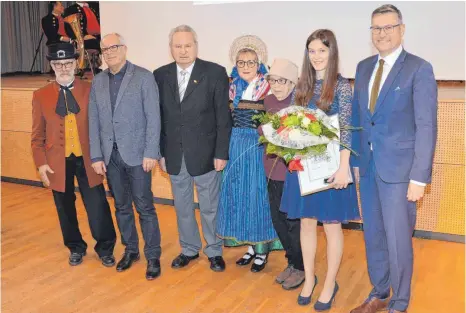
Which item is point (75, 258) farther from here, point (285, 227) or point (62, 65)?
point (285, 227)

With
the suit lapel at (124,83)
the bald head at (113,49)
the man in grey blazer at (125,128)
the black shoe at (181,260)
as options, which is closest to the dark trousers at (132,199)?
the man in grey blazer at (125,128)

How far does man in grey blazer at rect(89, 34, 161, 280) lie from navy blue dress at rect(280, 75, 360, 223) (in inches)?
39.4

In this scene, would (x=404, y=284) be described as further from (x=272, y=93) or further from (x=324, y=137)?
(x=272, y=93)

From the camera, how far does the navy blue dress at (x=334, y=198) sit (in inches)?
111

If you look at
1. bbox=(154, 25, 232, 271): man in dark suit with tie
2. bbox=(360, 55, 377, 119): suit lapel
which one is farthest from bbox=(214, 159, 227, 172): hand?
bbox=(360, 55, 377, 119): suit lapel

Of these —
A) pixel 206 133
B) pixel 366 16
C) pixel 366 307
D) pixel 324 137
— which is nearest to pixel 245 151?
pixel 206 133

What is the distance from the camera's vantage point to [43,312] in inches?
125

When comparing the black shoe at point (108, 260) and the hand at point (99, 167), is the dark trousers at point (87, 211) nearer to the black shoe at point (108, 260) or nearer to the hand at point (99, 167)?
the black shoe at point (108, 260)

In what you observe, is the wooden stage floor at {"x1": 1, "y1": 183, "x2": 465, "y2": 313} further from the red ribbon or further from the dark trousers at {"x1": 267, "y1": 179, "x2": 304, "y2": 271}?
the red ribbon

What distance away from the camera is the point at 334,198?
290cm

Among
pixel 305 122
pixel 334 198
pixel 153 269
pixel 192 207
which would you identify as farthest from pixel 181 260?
pixel 305 122

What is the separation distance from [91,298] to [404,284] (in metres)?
1.82

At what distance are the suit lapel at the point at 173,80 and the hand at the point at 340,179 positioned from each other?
1.18 meters

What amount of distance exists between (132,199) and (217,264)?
2.37 ft
